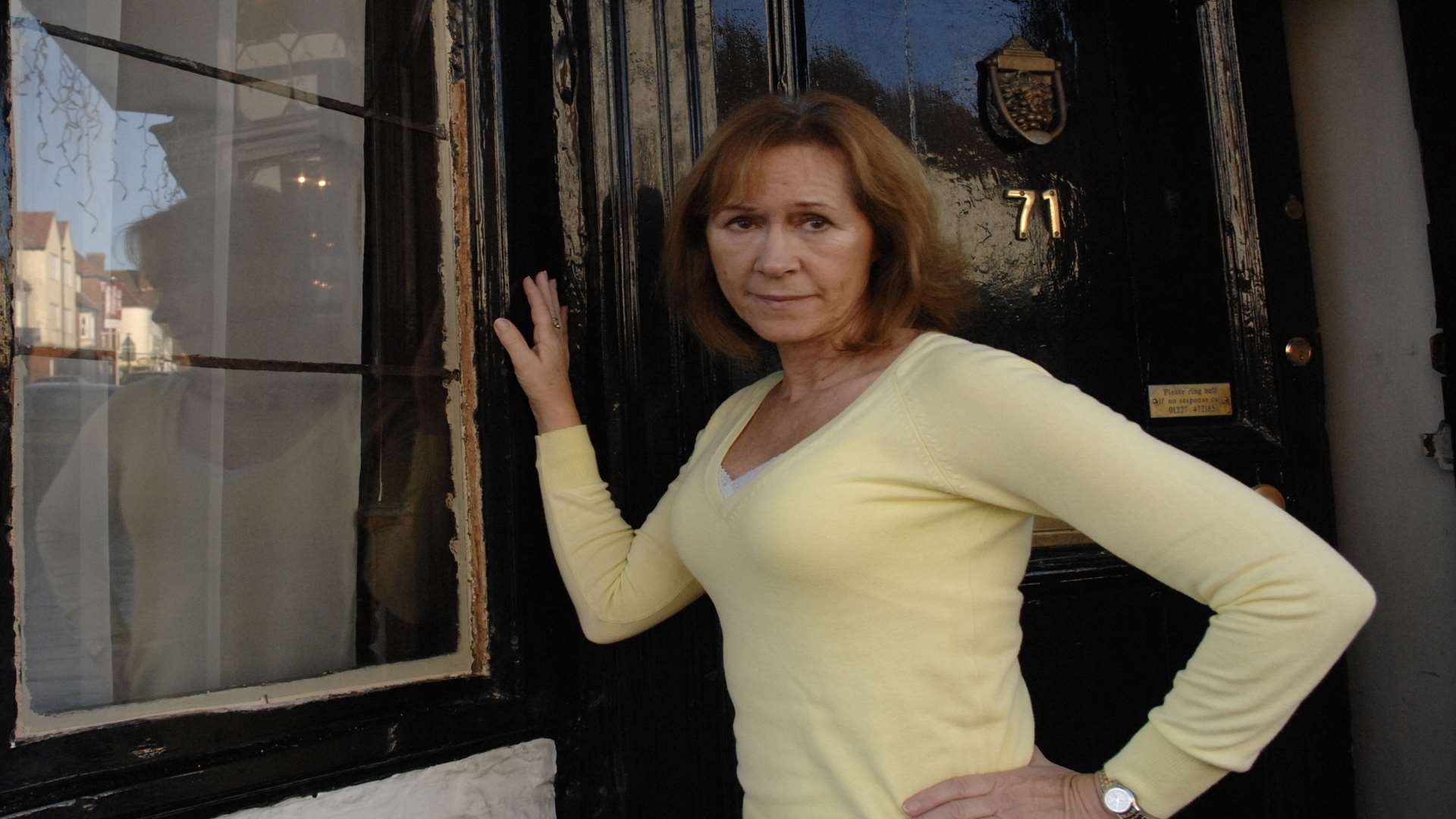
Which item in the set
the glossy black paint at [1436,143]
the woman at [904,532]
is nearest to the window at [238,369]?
the woman at [904,532]

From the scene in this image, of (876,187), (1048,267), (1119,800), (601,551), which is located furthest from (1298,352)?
(601,551)

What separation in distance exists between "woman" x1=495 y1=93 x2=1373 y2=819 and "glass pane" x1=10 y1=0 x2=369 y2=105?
633 millimetres

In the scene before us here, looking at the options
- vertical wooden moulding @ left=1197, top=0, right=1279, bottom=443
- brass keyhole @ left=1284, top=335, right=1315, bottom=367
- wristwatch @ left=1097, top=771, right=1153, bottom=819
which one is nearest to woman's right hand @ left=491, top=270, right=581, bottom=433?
wristwatch @ left=1097, top=771, right=1153, bottom=819

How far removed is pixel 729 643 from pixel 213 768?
2.52ft

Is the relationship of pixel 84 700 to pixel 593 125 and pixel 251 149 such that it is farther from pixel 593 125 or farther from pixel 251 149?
pixel 593 125

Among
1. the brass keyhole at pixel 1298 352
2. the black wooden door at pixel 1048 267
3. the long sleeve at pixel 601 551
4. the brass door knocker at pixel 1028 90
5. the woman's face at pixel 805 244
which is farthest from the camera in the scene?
the brass keyhole at pixel 1298 352

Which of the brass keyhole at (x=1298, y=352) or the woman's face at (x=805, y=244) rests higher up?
the woman's face at (x=805, y=244)

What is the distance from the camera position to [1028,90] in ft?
6.61

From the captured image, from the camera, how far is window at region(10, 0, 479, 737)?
52.0 inches

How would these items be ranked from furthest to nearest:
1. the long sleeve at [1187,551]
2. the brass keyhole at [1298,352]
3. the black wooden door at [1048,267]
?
the brass keyhole at [1298,352], the black wooden door at [1048,267], the long sleeve at [1187,551]

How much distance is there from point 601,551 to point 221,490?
1.95ft

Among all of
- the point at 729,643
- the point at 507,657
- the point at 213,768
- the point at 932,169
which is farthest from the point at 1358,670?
the point at 213,768

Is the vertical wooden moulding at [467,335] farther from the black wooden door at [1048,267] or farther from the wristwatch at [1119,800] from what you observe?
the wristwatch at [1119,800]

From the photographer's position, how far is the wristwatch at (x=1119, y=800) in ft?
3.67
